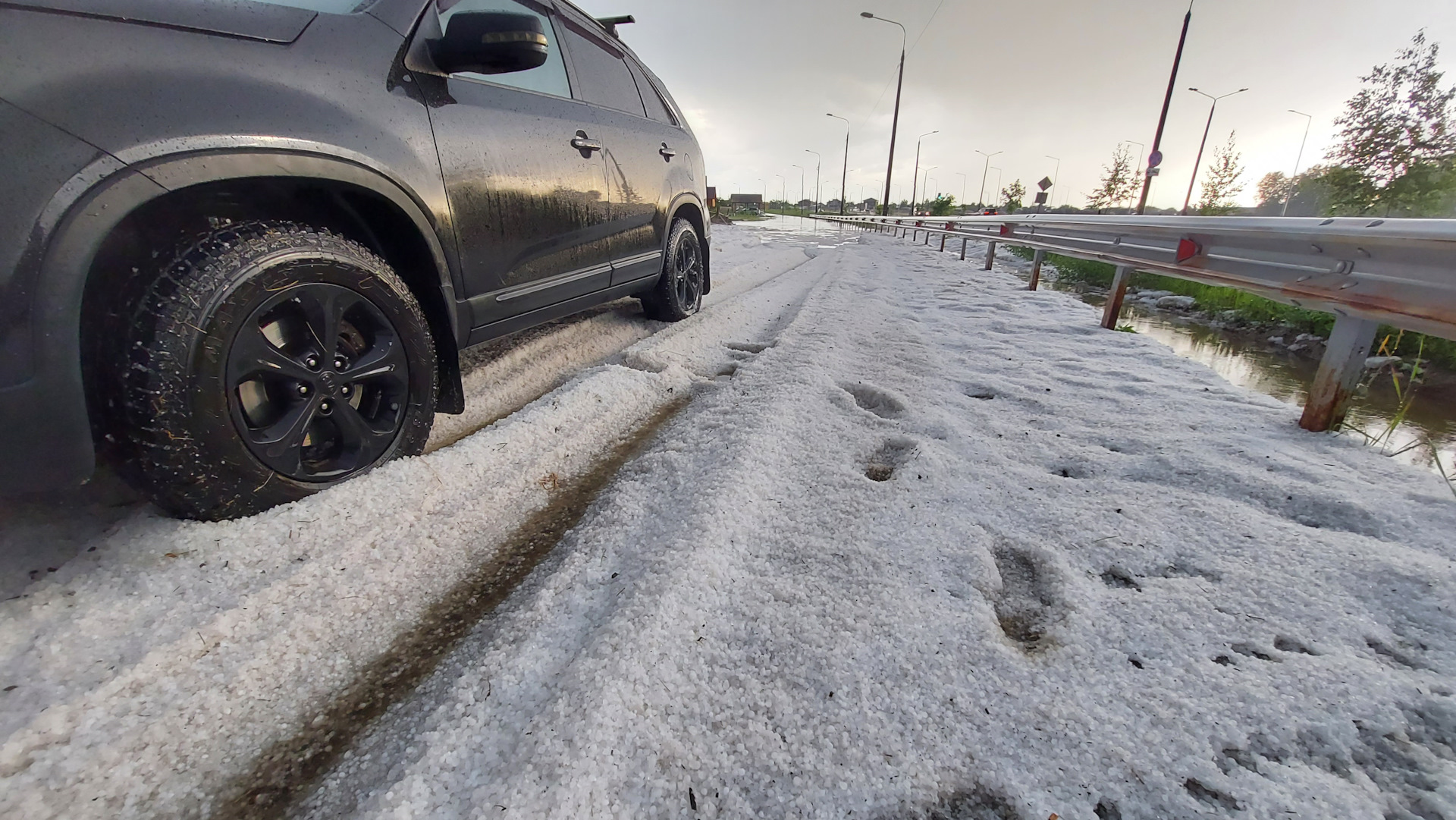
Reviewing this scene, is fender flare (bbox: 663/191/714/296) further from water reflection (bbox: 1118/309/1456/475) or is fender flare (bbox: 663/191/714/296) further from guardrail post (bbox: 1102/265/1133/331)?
water reflection (bbox: 1118/309/1456/475)

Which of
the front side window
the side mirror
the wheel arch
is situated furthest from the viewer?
the front side window

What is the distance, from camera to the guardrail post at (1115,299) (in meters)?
3.83

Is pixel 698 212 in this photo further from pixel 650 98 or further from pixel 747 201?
pixel 747 201

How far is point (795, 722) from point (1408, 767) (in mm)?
982

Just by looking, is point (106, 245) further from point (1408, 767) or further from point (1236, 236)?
point (1236, 236)

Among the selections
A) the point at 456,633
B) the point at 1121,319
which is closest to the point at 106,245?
the point at 456,633

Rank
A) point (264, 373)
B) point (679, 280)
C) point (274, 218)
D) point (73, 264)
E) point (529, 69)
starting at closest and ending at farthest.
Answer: point (73, 264), point (264, 373), point (274, 218), point (529, 69), point (679, 280)

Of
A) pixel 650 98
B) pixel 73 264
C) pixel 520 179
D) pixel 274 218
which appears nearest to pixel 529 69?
pixel 520 179

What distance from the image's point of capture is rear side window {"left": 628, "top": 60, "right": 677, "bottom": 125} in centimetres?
346

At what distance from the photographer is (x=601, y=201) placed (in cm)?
271

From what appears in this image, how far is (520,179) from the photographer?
2.12 metres

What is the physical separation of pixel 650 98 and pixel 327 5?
7.48ft

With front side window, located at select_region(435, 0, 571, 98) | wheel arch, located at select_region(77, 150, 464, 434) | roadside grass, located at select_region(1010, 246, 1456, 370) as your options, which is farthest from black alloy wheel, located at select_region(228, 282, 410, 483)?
roadside grass, located at select_region(1010, 246, 1456, 370)

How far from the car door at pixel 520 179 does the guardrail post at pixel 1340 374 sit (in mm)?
3031
